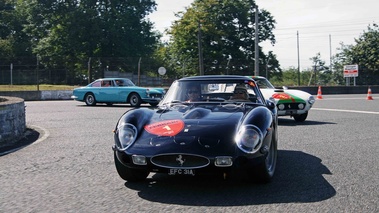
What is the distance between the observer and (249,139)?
14.4 ft

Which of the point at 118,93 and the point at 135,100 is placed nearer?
the point at 135,100

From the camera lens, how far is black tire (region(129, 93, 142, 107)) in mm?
18469

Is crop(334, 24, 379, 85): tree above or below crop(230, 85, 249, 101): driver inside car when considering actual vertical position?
above

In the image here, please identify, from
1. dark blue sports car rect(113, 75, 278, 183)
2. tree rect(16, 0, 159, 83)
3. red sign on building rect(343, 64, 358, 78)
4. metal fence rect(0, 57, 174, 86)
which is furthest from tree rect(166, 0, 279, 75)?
dark blue sports car rect(113, 75, 278, 183)

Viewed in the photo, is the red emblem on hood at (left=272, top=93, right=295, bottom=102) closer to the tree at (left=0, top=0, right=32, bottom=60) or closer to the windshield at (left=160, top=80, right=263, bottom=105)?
the windshield at (left=160, top=80, right=263, bottom=105)

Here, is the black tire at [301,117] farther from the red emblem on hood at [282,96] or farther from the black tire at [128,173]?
the black tire at [128,173]

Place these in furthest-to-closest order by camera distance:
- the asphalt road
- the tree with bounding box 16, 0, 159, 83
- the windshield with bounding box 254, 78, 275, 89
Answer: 1. the tree with bounding box 16, 0, 159, 83
2. the windshield with bounding box 254, 78, 275, 89
3. the asphalt road

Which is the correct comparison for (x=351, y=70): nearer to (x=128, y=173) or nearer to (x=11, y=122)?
(x=11, y=122)

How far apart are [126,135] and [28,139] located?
15.5ft

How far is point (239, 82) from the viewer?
6152 millimetres

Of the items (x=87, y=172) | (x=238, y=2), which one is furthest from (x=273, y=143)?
(x=238, y=2)

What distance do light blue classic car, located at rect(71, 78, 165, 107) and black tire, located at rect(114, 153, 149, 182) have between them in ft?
43.1

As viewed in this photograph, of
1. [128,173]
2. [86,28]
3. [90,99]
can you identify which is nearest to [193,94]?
[128,173]

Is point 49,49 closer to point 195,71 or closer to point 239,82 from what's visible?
point 195,71
